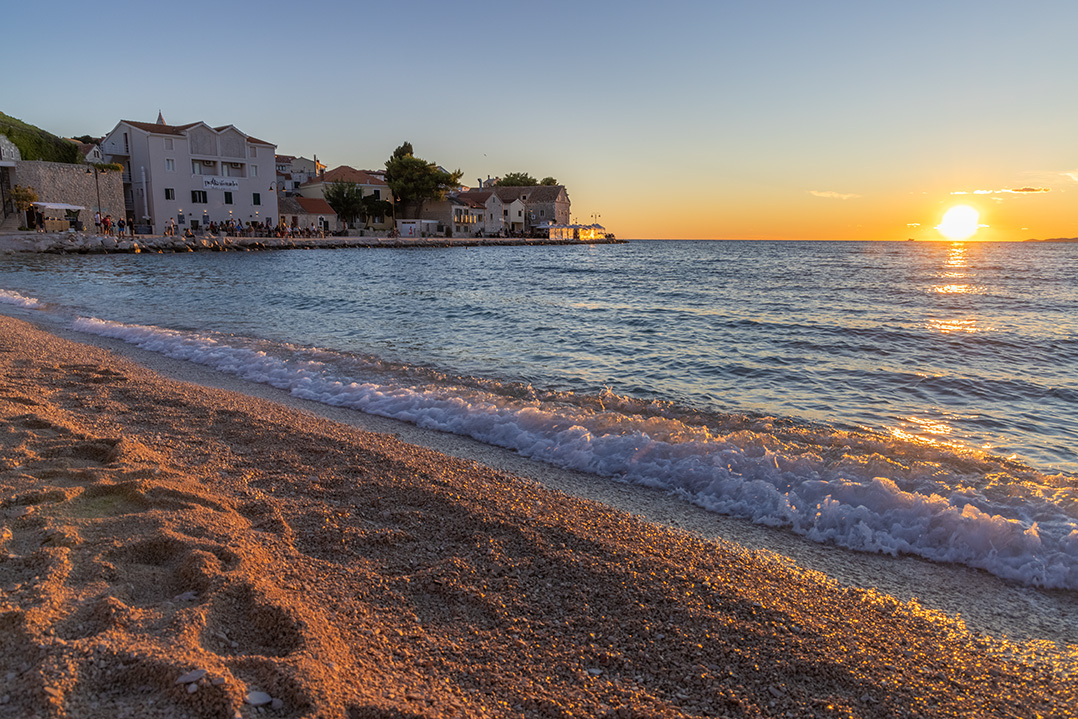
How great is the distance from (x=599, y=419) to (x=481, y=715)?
417cm

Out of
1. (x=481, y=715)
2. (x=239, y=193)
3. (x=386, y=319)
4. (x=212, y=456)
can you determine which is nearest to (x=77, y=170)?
(x=239, y=193)

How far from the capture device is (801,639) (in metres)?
2.63

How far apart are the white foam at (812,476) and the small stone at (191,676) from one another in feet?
10.8

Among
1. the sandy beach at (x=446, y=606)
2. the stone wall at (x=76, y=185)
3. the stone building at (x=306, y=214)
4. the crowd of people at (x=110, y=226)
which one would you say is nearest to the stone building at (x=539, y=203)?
the stone building at (x=306, y=214)

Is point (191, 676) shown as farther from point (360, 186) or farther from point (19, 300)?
point (360, 186)

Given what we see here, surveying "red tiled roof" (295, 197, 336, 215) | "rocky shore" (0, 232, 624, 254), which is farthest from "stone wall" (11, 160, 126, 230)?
"red tiled roof" (295, 197, 336, 215)

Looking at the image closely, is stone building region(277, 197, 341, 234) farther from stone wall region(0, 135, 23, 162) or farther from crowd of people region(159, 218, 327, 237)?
stone wall region(0, 135, 23, 162)

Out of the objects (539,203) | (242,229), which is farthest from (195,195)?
(539,203)

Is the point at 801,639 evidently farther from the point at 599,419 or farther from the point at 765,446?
the point at 599,419

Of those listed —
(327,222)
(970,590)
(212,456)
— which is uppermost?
(327,222)

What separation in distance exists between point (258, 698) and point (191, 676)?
25cm

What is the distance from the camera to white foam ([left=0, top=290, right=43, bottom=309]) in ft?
48.0

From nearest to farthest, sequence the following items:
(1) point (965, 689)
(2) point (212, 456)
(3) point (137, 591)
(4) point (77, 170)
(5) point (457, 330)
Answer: (1) point (965, 689)
(3) point (137, 591)
(2) point (212, 456)
(5) point (457, 330)
(4) point (77, 170)

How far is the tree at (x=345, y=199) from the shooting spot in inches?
2908
